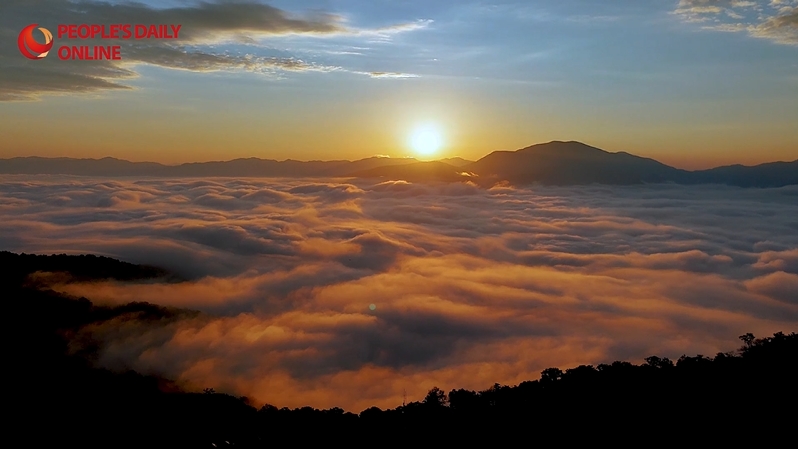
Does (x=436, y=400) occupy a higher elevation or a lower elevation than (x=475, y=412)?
lower

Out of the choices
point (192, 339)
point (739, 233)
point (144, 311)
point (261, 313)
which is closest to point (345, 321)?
point (261, 313)

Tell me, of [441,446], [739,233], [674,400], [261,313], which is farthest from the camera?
[739,233]

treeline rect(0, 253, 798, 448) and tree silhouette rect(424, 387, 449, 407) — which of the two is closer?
treeline rect(0, 253, 798, 448)

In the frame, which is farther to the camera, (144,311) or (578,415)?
(144,311)

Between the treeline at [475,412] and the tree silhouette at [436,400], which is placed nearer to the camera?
the treeline at [475,412]

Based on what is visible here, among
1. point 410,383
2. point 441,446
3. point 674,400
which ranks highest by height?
point 674,400

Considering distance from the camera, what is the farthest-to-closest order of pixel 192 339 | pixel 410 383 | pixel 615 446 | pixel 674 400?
1. pixel 192 339
2. pixel 410 383
3. pixel 674 400
4. pixel 615 446

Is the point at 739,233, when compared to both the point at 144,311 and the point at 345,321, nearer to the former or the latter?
the point at 345,321

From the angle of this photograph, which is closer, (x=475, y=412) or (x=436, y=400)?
(x=475, y=412)
